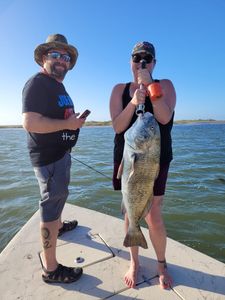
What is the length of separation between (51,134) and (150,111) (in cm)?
112

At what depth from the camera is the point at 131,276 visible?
350 centimetres

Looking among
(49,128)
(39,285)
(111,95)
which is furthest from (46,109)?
(39,285)

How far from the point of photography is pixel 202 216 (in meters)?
7.34

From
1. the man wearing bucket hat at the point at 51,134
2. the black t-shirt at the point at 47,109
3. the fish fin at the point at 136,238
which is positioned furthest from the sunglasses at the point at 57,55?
the fish fin at the point at 136,238

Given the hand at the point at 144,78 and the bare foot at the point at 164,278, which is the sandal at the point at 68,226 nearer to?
the bare foot at the point at 164,278

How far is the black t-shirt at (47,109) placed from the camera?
3.17m

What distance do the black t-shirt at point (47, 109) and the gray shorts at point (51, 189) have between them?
9cm

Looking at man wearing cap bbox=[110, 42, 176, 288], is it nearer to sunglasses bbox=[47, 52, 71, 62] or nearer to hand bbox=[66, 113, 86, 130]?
hand bbox=[66, 113, 86, 130]

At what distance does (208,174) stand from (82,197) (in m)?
5.64

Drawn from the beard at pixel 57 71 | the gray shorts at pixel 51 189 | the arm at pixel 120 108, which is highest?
the beard at pixel 57 71

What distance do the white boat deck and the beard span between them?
230cm

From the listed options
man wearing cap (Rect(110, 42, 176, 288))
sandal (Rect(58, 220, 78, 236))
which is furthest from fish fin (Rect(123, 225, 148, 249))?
sandal (Rect(58, 220, 78, 236))

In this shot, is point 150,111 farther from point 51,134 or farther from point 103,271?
point 103,271

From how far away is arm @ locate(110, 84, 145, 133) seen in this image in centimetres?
279
